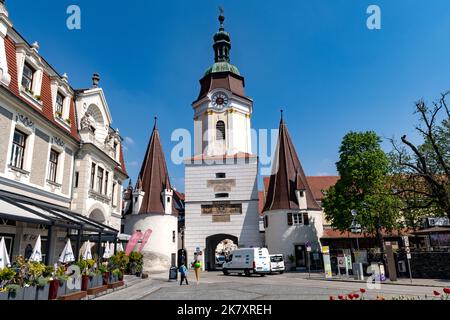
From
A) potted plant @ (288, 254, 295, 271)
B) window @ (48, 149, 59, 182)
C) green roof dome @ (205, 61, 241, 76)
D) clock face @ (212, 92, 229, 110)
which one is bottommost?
potted plant @ (288, 254, 295, 271)

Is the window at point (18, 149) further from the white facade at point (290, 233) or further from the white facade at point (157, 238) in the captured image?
the white facade at point (290, 233)

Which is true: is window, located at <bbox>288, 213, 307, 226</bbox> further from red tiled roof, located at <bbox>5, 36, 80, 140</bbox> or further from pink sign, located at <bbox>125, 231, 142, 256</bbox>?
red tiled roof, located at <bbox>5, 36, 80, 140</bbox>

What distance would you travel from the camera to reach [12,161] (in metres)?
14.7

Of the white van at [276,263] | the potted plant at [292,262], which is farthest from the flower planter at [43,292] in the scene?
the potted plant at [292,262]

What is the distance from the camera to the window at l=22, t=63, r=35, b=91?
53.5 ft

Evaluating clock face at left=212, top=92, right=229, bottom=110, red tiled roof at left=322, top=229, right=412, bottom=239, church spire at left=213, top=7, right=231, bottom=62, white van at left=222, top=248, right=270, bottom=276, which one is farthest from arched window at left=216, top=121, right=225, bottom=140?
red tiled roof at left=322, top=229, right=412, bottom=239

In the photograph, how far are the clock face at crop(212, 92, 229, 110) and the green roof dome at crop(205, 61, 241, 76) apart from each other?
436cm

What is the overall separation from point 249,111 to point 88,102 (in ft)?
87.6

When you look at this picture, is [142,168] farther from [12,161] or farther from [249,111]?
[12,161]

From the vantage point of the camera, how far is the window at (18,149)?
1491cm

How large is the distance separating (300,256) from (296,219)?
164 inches

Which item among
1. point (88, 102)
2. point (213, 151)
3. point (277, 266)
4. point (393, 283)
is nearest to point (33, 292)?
point (88, 102)

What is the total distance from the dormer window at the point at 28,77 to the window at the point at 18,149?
2.50m

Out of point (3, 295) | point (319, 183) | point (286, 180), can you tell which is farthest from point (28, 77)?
point (319, 183)
